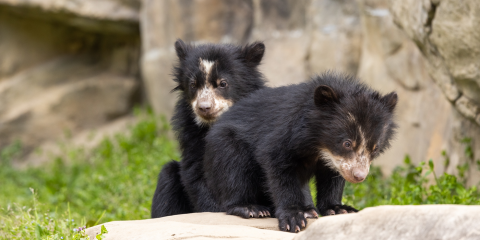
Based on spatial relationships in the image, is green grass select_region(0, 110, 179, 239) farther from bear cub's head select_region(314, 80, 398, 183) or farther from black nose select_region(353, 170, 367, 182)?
black nose select_region(353, 170, 367, 182)

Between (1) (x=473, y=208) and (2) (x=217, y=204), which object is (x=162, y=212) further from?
(1) (x=473, y=208)

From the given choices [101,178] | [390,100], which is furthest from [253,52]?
[101,178]

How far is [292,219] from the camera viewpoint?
361cm

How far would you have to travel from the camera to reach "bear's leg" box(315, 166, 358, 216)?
409 cm

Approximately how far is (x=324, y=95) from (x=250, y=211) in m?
1.05

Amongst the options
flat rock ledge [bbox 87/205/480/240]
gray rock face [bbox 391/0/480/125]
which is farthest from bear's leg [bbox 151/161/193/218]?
gray rock face [bbox 391/0/480/125]

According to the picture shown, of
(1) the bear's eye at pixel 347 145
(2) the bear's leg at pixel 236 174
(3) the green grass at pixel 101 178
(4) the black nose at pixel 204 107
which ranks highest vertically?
(4) the black nose at pixel 204 107

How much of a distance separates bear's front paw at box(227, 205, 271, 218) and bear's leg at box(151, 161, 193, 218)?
3.18ft

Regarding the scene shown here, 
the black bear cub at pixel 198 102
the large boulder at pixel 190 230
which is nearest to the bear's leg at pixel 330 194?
the large boulder at pixel 190 230

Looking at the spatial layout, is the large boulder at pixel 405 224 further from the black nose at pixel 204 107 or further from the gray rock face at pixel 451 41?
the black nose at pixel 204 107

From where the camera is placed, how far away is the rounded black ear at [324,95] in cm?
358

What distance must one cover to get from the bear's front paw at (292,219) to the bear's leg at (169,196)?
1507mm

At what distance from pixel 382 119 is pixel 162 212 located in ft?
7.34

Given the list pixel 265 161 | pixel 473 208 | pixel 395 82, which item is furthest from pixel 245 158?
pixel 395 82
